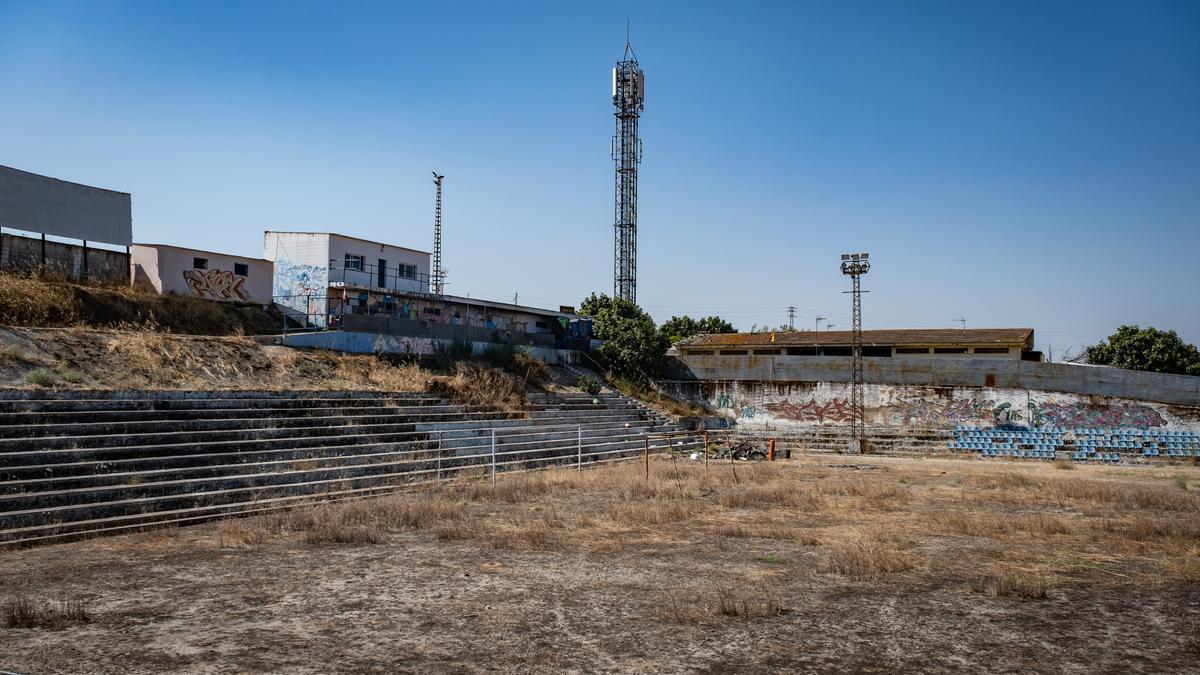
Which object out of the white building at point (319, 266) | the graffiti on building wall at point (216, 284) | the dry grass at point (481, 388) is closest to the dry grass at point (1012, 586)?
the dry grass at point (481, 388)

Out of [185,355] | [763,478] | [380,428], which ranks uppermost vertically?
[185,355]

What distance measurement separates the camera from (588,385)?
37281 mm

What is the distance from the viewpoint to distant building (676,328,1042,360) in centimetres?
4325

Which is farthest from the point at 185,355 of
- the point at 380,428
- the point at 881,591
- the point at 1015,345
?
the point at 1015,345

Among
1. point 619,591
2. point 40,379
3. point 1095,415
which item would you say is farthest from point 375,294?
point 1095,415

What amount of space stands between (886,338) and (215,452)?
39.1m

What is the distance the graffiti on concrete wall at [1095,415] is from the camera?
106 feet

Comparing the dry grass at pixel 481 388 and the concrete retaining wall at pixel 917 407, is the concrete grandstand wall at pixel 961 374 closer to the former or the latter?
the concrete retaining wall at pixel 917 407

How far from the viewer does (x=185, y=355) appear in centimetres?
2222

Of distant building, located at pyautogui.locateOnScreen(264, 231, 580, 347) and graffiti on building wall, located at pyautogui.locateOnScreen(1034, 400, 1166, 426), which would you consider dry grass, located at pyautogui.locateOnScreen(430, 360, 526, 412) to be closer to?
distant building, located at pyautogui.locateOnScreen(264, 231, 580, 347)

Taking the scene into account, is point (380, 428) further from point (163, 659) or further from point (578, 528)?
point (163, 659)

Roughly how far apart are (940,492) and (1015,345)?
87.5ft

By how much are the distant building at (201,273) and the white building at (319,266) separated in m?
1.50

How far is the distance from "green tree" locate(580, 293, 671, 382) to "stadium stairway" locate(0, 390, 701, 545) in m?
15.9
